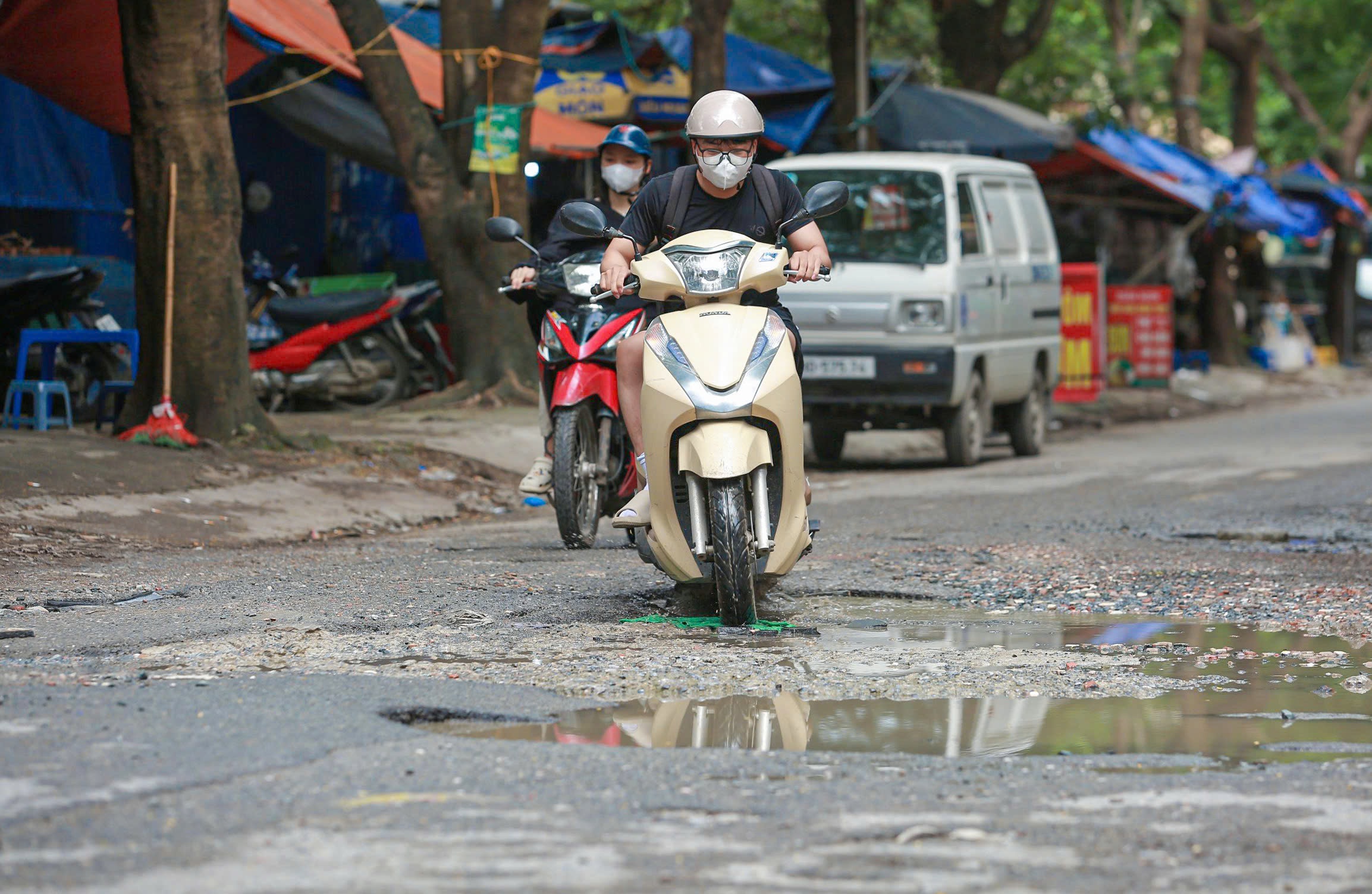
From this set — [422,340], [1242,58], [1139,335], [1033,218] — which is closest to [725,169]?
[1033,218]

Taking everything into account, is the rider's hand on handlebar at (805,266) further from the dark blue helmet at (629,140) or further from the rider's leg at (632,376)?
the dark blue helmet at (629,140)

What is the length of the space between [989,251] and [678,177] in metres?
7.16

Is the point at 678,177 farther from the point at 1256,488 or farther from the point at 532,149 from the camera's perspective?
the point at 532,149

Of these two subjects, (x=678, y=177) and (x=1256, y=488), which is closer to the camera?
(x=678, y=177)

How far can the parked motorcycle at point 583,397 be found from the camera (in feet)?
25.8

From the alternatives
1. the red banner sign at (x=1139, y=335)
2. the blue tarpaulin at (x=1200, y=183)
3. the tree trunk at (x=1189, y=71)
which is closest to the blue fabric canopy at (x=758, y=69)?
the blue tarpaulin at (x=1200, y=183)

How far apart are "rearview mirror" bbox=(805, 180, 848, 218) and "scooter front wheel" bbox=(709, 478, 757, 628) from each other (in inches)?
38.5

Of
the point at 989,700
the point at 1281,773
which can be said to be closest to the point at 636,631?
the point at 989,700

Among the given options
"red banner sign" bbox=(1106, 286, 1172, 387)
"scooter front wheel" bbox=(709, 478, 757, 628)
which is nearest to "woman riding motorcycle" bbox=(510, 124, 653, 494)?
"scooter front wheel" bbox=(709, 478, 757, 628)

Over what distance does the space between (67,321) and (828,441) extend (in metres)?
5.72

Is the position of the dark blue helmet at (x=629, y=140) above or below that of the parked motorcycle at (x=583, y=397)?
above

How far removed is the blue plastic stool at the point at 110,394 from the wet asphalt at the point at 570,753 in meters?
4.04

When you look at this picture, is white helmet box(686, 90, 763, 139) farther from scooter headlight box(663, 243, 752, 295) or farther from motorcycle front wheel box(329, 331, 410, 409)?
motorcycle front wheel box(329, 331, 410, 409)

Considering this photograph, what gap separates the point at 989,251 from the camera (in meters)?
13.1
